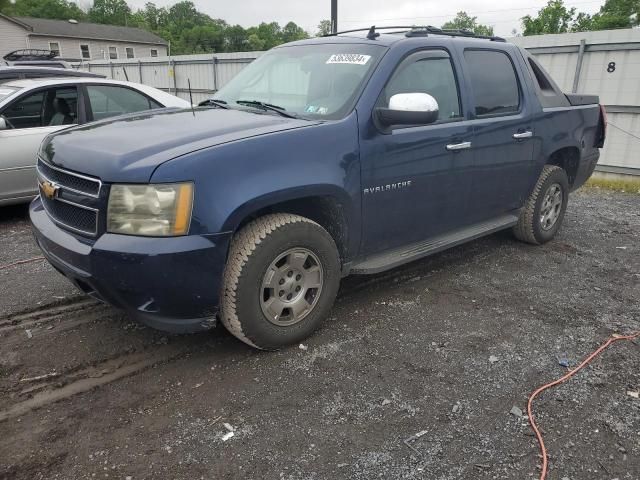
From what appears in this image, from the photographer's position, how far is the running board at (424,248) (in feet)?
12.0

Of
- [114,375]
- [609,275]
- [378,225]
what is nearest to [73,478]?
[114,375]

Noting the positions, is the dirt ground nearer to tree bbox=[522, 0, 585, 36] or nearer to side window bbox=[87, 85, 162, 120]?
side window bbox=[87, 85, 162, 120]

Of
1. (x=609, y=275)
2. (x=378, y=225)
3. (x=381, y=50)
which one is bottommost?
(x=609, y=275)

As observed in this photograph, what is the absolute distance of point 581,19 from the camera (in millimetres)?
42312

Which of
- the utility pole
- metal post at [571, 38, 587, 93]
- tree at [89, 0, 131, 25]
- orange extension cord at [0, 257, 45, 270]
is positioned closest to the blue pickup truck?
orange extension cord at [0, 257, 45, 270]

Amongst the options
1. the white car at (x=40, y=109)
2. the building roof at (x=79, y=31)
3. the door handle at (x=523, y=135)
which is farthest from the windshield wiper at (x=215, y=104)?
the building roof at (x=79, y=31)

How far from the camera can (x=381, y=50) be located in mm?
3598

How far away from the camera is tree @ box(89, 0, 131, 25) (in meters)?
82.8

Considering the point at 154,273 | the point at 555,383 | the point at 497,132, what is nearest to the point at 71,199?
the point at 154,273

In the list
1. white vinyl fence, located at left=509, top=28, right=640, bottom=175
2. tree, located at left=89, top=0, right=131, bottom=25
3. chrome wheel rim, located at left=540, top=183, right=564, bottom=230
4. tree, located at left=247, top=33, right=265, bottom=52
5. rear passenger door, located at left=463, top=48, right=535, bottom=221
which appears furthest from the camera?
tree, located at left=89, top=0, right=131, bottom=25

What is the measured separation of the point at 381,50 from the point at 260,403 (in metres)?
2.48

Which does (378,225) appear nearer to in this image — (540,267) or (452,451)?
(452,451)

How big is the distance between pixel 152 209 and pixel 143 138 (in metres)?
0.54

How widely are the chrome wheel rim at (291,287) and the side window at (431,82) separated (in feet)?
4.07
